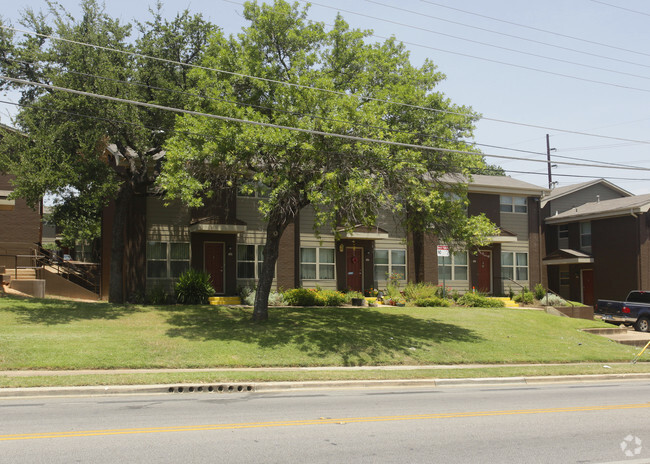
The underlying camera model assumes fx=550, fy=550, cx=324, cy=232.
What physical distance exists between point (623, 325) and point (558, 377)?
48.8 ft

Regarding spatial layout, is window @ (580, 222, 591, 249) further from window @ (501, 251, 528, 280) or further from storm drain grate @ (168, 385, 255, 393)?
storm drain grate @ (168, 385, 255, 393)

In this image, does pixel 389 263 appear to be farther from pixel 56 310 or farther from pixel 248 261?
pixel 56 310

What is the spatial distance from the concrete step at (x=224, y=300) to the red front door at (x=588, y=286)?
22557 millimetres

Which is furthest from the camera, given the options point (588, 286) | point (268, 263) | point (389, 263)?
point (588, 286)

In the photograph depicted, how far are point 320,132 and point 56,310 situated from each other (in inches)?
462

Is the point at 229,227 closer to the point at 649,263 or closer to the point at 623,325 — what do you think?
the point at 623,325

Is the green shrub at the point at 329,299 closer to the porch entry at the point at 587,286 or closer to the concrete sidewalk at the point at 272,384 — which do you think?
the concrete sidewalk at the point at 272,384

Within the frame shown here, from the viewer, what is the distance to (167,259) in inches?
982

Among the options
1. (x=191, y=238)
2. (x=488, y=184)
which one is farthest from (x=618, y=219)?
(x=191, y=238)

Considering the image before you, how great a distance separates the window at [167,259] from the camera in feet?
81.0

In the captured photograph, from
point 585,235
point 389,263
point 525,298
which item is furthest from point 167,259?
point 585,235

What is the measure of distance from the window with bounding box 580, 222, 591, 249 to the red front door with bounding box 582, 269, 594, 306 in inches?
64.7

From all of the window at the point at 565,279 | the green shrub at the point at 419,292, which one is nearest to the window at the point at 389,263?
the green shrub at the point at 419,292

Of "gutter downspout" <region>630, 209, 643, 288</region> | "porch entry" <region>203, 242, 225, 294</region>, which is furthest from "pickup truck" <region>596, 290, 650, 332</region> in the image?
"porch entry" <region>203, 242, 225, 294</region>
